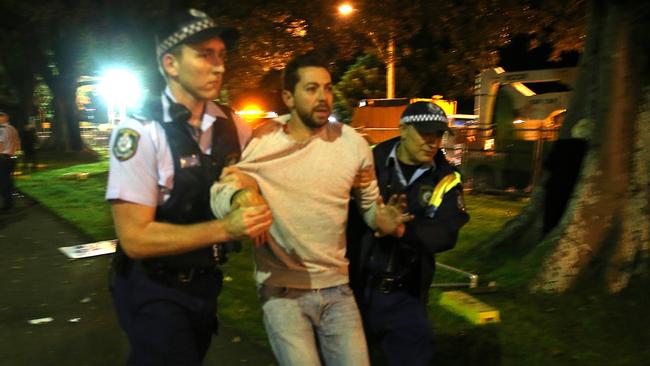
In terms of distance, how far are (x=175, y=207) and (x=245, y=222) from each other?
313mm

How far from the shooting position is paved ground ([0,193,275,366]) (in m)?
4.37

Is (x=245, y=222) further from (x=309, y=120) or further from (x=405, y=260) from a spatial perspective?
(x=405, y=260)

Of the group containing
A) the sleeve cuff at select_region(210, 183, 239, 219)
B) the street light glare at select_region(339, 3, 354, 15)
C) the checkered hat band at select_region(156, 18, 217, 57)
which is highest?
the street light glare at select_region(339, 3, 354, 15)

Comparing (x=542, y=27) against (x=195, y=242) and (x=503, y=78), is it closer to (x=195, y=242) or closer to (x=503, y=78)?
(x=503, y=78)

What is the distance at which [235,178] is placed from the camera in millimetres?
2133

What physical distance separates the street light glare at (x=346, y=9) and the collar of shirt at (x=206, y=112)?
7702 millimetres

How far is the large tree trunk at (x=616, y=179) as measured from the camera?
4801mm

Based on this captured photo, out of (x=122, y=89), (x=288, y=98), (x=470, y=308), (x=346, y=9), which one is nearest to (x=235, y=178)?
(x=288, y=98)

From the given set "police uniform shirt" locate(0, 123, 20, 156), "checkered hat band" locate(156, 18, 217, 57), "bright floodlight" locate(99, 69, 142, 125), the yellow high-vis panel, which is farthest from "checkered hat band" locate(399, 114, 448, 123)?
"police uniform shirt" locate(0, 123, 20, 156)

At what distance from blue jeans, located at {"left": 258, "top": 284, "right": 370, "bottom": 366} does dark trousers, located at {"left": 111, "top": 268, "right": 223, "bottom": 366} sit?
0.35 m

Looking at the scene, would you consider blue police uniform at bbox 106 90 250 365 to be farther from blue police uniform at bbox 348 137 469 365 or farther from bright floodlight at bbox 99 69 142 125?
blue police uniform at bbox 348 137 469 365

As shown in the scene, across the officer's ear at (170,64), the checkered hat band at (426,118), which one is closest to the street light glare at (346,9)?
the checkered hat band at (426,118)

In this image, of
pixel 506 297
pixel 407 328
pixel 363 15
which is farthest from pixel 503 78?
pixel 407 328

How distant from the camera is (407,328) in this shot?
9.46ft
